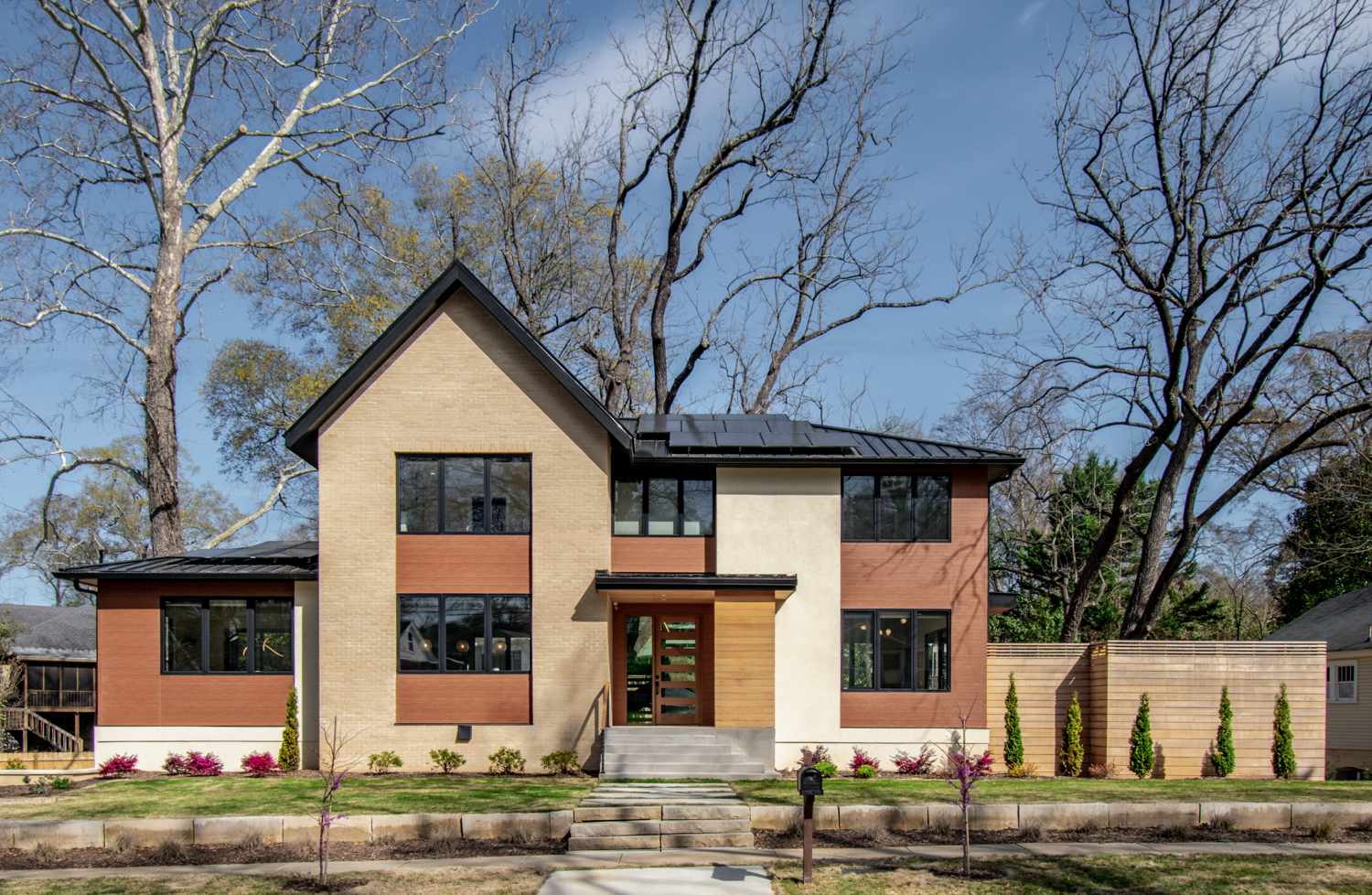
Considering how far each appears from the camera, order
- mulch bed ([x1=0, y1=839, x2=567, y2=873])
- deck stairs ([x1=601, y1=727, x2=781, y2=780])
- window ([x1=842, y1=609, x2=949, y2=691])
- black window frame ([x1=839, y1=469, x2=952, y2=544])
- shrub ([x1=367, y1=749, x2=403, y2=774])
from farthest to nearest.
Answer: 1. black window frame ([x1=839, y1=469, x2=952, y2=544])
2. window ([x1=842, y1=609, x2=949, y2=691])
3. shrub ([x1=367, y1=749, x2=403, y2=774])
4. deck stairs ([x1=601, y1=727, x2=781, y2=780])
5. mulch bed ([x1=0, y1=839, x2=567, y2=873])

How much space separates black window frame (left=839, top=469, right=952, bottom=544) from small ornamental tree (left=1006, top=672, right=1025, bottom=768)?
3170 millimetres

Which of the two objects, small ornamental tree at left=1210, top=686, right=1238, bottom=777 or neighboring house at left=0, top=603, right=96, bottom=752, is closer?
small ornamental tree at left=1210, top=686, right=1238, bottom=777

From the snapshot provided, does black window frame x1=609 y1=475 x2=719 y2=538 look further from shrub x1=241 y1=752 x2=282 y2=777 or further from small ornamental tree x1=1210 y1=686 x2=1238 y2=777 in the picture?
small ornamental tree x1=1210 y1=686 x2=1238 y2=777

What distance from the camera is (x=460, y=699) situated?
57.4ft

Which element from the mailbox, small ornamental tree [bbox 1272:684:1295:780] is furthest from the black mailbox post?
small ornamental tree [bbox 1272:684:1295:780]

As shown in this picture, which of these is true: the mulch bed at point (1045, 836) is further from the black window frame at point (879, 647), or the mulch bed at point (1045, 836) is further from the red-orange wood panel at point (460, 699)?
the red-orange wood panel at point (460, 699)

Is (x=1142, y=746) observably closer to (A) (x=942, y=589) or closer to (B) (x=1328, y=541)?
(A) (x=942, y=589)

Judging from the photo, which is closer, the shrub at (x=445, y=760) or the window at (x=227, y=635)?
the shrub at (x=445, y=760)

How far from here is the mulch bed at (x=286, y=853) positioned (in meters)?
10.6

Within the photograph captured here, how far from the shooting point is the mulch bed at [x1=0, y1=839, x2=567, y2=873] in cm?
1056

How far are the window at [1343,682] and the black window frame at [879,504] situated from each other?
14863 millimetres

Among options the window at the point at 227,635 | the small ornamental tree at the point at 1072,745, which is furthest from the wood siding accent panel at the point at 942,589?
the window at the point at 227,635

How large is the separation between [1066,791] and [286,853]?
432 inches

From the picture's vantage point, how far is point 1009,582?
3581cm
